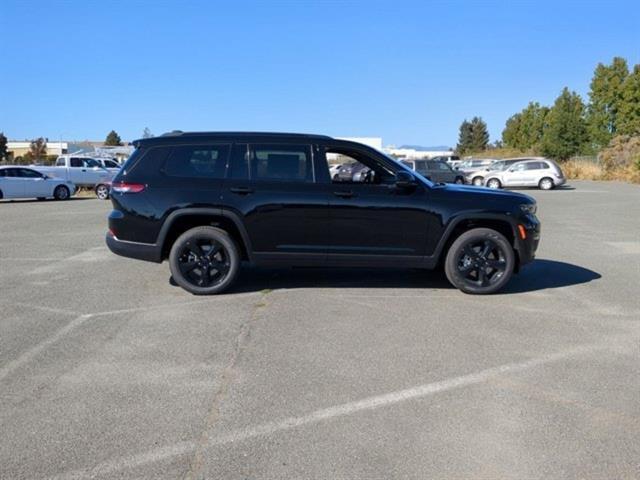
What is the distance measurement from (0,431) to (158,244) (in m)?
3.60

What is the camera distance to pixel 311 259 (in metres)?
7.14

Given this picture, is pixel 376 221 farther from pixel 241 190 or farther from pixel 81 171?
pixel 81 171

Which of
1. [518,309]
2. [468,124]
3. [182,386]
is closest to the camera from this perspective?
[182,386]

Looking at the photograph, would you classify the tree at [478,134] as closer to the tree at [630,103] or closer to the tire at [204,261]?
the tree at [630,103]

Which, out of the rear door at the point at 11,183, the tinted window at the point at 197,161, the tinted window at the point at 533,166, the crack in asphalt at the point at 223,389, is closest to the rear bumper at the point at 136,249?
the tinted window at the point at 197,161

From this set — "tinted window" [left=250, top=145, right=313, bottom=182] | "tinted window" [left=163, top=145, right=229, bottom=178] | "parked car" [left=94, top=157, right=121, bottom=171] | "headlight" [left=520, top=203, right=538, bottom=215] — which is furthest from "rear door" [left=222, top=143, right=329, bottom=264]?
"parked car" [left=94, top=157, right=121, bottom=171]

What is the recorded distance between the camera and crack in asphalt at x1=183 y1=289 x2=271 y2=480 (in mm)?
3220

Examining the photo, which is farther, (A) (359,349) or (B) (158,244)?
(B) (158,244)

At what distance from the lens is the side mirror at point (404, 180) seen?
6.99m

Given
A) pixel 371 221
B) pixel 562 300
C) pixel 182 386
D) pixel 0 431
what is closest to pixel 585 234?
pixel 562 300

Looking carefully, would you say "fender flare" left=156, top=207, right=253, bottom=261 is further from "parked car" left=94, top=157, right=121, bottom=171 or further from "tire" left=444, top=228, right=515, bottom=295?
"parked car" left=94, top=157, right=121, bottom=171

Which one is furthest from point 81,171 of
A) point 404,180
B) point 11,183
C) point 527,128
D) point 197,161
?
point 527,128

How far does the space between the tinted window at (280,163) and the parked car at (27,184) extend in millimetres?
20742

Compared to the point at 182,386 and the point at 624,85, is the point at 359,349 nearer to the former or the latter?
the point at 182,386
